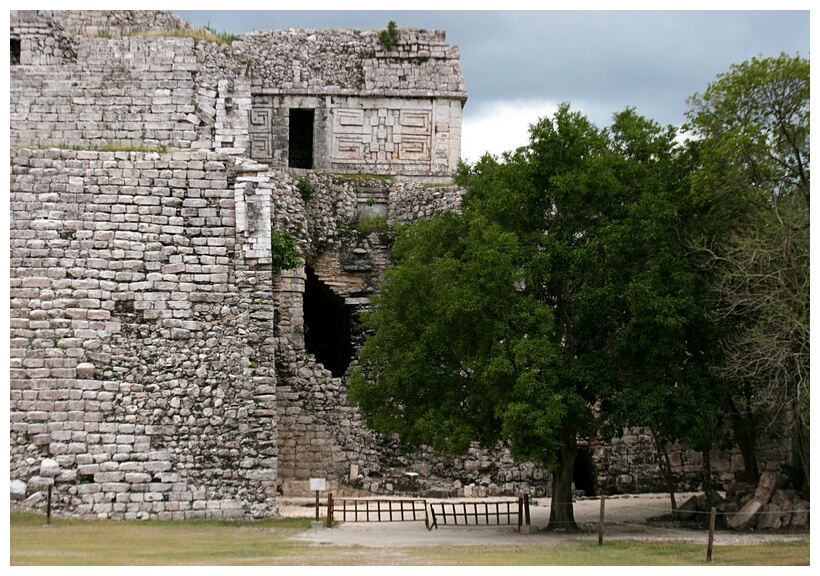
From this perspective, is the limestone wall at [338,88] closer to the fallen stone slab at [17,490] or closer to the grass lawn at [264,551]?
the fallen stone slab at [17,490]

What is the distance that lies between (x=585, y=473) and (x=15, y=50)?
1294 cm

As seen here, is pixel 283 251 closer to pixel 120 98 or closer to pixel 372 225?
pixel 120 98

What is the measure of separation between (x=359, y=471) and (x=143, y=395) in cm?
514

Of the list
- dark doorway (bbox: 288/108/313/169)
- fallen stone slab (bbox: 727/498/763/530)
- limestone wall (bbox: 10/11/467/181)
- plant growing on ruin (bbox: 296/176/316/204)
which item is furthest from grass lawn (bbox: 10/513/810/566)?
dark doorway (bbox: 288/108/313/169)

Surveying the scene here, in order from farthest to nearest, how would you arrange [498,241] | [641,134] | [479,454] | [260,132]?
[260,132]
[479,454]
[641,134]
[498,241]

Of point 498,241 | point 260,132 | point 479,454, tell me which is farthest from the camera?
point 260,132

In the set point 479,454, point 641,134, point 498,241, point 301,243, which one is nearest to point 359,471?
point 479,454

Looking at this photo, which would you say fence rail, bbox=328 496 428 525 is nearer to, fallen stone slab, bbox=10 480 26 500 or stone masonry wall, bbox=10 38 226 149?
fallen stone slab, bbox=10 480 26 500

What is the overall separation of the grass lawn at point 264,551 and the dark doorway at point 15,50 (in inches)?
392

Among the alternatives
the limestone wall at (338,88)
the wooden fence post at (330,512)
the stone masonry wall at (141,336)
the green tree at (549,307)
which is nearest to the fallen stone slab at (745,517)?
the green tree at (549,307)

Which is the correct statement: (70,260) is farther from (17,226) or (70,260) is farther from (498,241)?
(498,241)

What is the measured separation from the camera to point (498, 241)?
16.5 m

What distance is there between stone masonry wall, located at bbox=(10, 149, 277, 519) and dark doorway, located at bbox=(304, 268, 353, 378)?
5227 mm

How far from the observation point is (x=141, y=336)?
1697 centimetres
